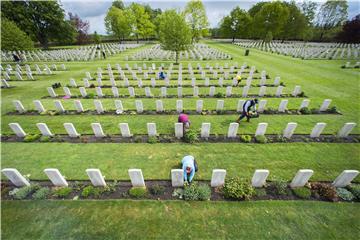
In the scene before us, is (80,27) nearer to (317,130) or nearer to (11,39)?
(11,39)

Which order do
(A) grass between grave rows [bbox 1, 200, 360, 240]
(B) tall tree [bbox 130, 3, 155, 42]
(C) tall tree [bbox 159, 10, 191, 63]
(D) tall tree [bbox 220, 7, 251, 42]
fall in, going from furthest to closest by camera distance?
(D) tall tree [bbox 220, 7, 251, 42] → (B) tall tree [bbox 130, 3, 155, 42] → (C) tall tree [bbox 159, 10, 191, 63] → (A) grass between grave rows [bbox 1, 200, 360, 240]

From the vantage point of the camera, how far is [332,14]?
54.0 m

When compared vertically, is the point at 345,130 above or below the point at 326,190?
above

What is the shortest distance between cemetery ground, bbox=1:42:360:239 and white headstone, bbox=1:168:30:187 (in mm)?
349

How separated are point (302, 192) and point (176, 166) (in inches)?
141

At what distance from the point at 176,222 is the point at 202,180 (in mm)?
1433


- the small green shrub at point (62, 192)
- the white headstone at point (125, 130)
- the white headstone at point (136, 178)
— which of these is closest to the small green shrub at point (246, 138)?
the white headstone at point (136, 178)

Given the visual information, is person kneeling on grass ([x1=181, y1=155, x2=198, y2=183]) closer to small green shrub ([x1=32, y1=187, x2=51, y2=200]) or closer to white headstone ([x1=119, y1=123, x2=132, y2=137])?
white headstone ([x1=119, y1=123, x2=132, y2=137])

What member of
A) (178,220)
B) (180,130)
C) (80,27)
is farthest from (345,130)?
(80,27)

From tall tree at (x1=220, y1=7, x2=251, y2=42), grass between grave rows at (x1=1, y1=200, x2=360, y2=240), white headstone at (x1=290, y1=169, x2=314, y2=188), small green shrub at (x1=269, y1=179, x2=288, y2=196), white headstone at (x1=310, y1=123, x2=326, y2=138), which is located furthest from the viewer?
tall tree at (x1=220, y1=7, x2=251, y2=42)

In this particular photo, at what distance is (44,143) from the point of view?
21.3 ft

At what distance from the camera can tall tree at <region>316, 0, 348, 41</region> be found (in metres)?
52.4

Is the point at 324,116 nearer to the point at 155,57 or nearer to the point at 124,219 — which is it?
the point at 124,219

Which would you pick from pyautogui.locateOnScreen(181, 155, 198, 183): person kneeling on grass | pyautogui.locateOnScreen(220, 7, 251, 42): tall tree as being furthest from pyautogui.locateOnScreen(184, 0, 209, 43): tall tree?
pyautogui.locateOnScreen(181, 155, 198, 183): person kneeling on grass
